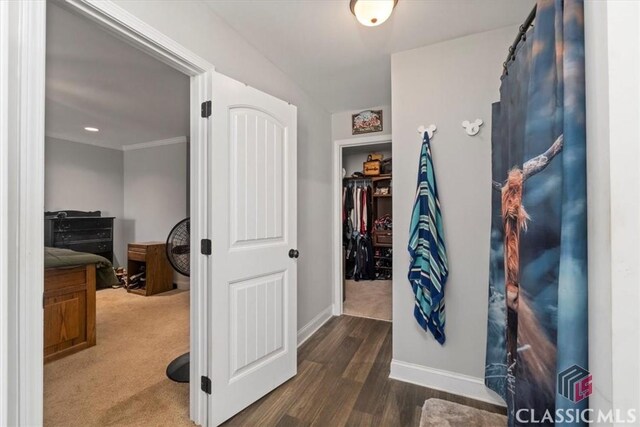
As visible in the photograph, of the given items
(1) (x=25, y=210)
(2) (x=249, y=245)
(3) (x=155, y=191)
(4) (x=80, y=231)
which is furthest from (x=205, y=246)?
(4) (x=80, y=231)

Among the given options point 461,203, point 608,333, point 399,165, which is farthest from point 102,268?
point 608,333

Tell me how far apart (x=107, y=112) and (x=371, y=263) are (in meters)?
4.47

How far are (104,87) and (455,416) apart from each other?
13.1ft

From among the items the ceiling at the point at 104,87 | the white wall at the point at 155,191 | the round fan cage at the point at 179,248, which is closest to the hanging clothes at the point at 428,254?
the ceiling at the point at 104,87

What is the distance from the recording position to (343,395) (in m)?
1.72

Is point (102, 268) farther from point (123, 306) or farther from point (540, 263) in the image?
point (540, 263)

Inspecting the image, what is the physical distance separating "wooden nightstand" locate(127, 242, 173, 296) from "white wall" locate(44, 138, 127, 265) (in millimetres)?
948

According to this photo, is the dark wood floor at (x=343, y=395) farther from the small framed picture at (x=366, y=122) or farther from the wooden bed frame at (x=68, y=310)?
the small framed picture at (x=366, y=122)

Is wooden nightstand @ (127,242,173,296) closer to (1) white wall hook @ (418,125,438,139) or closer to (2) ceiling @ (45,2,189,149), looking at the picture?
(2) ceiling @ (45,2,189,149)

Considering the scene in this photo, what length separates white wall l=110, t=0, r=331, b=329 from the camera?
4.48 feet

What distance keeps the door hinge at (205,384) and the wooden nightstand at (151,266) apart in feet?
9.74

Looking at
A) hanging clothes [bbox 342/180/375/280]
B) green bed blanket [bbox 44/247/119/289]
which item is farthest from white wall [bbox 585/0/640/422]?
hanging clothes [bbox 342/180/375/280]

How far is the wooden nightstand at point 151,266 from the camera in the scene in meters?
3.86

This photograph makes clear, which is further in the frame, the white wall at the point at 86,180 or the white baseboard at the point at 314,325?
the white wall at the point at 86,180
